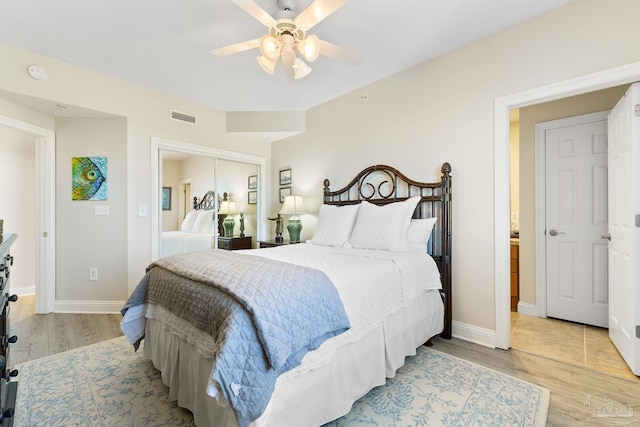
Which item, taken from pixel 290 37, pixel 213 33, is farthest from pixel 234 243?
pixel 290 37

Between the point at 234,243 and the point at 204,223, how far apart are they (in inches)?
20.7

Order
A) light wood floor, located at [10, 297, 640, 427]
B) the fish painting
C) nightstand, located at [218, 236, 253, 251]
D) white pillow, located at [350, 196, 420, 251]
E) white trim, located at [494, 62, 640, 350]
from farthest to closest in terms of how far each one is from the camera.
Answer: nightstand, located at [218, 236, 253, 251]
the fish painting
white pillow, located at [350, 196, 420, 251]
white trim, located at [494, 62, 640, 350]
light wood floor, located at [10, 297, 640, 427]

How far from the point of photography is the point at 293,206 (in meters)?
4.02

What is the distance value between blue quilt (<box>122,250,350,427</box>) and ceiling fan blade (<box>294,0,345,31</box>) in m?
1.49

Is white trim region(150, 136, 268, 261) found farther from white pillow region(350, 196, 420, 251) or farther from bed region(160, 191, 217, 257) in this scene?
white pillow region(350, 196, 420, 251)

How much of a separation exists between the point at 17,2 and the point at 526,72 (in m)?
3.77

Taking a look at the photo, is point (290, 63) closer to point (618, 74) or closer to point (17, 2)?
point (17, 2)

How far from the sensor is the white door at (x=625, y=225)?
1.94 meters

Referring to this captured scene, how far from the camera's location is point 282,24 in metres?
1.87

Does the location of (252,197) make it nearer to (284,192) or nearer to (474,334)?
(284,192)

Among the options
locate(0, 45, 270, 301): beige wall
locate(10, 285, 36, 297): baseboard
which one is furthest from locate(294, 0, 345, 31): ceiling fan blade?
locate(10, 285, 36, 297): baseboard

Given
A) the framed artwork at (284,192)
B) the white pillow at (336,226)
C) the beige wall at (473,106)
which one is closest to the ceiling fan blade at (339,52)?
the beige wall at (473,106)

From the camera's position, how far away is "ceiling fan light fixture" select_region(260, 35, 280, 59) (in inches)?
75.5

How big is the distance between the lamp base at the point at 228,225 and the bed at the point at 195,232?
0.54ft
